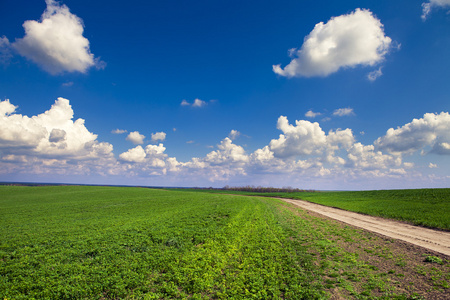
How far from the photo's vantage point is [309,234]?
18344mm

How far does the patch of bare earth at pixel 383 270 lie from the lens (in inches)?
336

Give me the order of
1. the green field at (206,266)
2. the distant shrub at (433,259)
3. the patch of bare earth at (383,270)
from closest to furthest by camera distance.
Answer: the patch of bare earth at (383,270) < the green field at (206,266) < the distant shrub at (433,259)

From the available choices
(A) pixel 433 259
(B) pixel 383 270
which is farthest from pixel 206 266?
(A) pixel 433 259

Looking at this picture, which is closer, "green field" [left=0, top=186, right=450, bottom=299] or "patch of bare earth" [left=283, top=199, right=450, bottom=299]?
"patch of bare earth" [left=283, top=199, right=450, bottom=299]

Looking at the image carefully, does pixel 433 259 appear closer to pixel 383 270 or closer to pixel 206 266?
pixel 383 270

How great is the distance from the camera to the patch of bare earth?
854cm

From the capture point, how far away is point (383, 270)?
1070cm

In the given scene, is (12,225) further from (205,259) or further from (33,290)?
(205,259)

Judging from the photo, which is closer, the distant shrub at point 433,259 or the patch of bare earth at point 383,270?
the patch of bare earth at point 383,270

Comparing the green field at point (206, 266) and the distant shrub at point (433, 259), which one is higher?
the distant shrub at point (433, 259)

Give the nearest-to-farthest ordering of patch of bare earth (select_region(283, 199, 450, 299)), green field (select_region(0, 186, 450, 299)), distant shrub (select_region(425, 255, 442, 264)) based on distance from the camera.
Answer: patch of bare earth (select_region(283, 199, 450, 299))
green field (select_region(0, 186, 450, 299))
distant shrub (select_region(425, 255, 442, 264))

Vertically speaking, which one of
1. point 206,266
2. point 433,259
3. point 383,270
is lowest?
point 206,266

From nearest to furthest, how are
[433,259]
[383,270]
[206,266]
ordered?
[383,270]
[206,266]
[433,259]

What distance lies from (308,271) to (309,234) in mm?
8705
